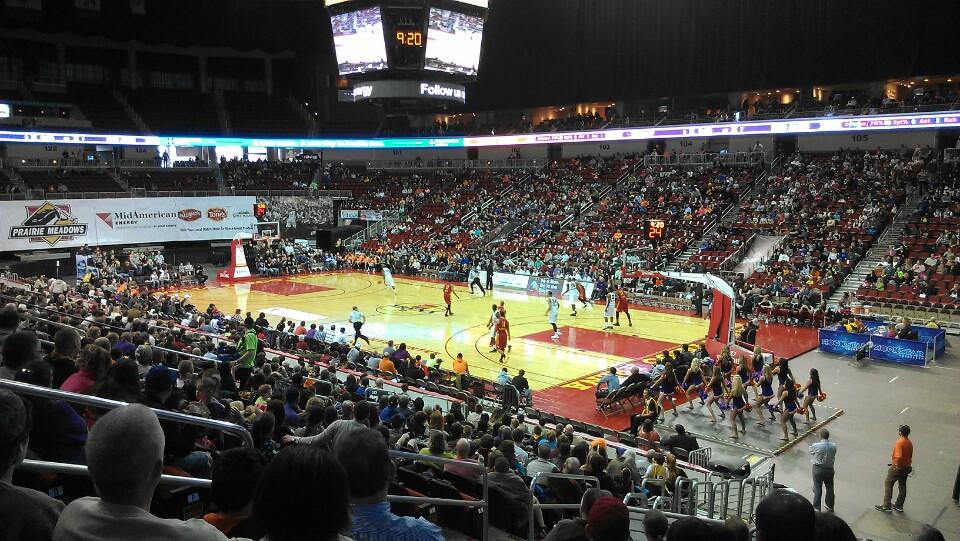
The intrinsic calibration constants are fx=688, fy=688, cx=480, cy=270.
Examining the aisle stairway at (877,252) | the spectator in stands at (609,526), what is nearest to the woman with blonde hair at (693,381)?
the spectator in stands at (609,526)

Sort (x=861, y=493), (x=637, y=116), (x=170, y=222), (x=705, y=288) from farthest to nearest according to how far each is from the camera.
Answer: (x=637, y=116), (x=170, y=222), (x=705, y=288), (x=861, y=493)

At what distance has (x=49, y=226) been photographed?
35281mm

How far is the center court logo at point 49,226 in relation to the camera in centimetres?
3456

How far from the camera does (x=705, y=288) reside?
94.8ft

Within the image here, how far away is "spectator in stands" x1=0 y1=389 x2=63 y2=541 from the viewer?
2158 mm

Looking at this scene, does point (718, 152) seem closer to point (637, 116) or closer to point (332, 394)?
point (637, 116)

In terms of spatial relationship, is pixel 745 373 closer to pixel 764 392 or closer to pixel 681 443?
pixel 764 392

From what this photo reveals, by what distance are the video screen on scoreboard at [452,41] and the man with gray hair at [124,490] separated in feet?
99.2

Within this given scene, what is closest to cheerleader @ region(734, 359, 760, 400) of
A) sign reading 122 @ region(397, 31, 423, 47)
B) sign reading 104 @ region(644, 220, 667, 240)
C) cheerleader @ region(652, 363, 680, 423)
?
cheerleader @ region(652, 363, 680, 423)

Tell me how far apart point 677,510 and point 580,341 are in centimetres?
1469

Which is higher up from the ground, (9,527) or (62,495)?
(9,527)

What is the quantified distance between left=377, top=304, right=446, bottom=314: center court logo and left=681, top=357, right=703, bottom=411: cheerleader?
13.9m

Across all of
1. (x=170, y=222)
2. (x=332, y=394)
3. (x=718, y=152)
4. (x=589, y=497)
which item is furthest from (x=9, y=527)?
(x=718, y=152)

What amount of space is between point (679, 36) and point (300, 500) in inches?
1759
